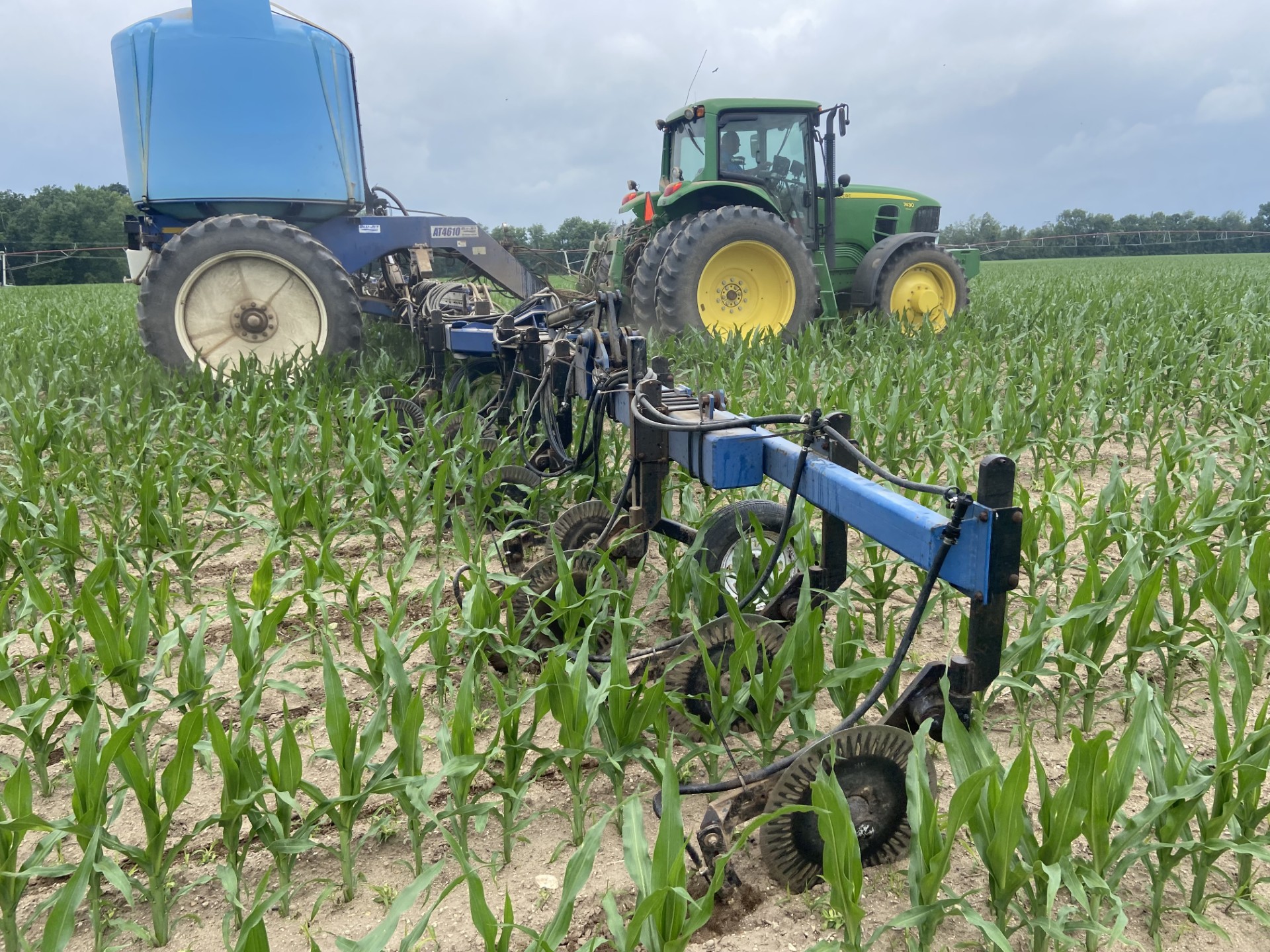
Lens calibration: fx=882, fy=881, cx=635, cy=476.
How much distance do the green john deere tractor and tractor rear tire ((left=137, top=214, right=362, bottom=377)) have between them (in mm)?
2502

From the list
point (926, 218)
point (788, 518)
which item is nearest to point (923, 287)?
point (926, 218)

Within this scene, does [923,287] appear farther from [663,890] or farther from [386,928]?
[386,928]

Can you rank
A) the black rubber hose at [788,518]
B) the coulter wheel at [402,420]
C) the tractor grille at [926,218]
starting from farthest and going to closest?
the tractor grille at [926,218]
the coulter wheel at [402,420]
the black rubber hose at [788,518]

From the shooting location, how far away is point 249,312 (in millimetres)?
5758

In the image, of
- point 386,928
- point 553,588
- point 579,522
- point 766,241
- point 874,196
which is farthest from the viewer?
point 874,196

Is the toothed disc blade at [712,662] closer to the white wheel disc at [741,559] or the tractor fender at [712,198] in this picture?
the white wheel disc at [741,559]

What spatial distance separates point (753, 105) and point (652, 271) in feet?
5.32

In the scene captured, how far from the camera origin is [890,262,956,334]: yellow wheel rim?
A: 314 inches

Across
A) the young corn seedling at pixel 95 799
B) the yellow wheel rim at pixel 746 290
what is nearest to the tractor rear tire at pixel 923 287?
the yellow wheel rim at pixel 746 290

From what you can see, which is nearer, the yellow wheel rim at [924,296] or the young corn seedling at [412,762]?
the young corn seedling at [412,762]

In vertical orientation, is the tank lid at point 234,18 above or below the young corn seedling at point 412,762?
above

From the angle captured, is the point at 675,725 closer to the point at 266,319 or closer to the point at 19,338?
the point at 266,319

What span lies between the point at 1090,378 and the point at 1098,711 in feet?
11.8

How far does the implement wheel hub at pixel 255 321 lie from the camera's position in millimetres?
5746
